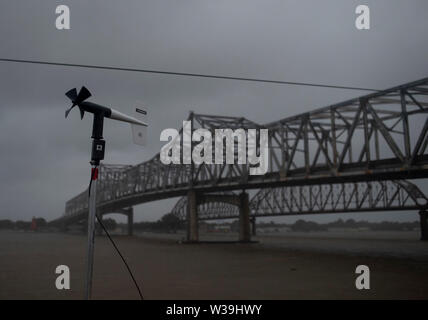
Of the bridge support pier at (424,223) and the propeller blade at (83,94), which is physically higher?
the propeller blade at (83,94)

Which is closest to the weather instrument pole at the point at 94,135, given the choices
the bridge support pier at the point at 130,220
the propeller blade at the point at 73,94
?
the propeller blade at the point at 73,94

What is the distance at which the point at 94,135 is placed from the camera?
8.03 meters

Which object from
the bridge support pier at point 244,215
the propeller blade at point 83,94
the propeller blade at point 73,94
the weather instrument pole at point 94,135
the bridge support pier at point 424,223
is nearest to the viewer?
the weather instrument pole at point 94,135

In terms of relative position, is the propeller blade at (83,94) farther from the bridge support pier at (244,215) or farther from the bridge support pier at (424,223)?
the bridge support pier at (424,223)

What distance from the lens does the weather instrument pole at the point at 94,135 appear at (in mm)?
7410

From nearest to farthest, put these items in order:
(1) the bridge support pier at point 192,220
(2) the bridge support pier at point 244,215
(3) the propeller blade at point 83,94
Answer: (3) the propeller blade at point 83,94 → (1) the bridge support pier at point 192,220 → (2) the bridge support pier at point 244,215

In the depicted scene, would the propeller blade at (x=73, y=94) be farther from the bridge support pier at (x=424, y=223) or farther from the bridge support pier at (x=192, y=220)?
the bridge support pier at (x=424, y=223)

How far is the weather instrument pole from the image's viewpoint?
7.41 meters

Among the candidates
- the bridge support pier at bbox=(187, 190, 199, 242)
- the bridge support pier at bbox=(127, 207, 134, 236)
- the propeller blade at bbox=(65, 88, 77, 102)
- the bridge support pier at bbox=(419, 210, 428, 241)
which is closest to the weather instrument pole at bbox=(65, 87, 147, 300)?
the propeller blade at bbox=(65, 88, 77, 102)

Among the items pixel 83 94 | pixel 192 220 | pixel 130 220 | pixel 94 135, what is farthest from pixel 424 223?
pixel 130 220

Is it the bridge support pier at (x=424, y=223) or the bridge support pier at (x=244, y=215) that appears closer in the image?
the bridge support pier at (x=244, y=215)

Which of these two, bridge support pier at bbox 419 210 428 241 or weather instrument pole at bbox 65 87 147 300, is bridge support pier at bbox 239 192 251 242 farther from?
weather instrument pole at bbox 65 87 147 300
